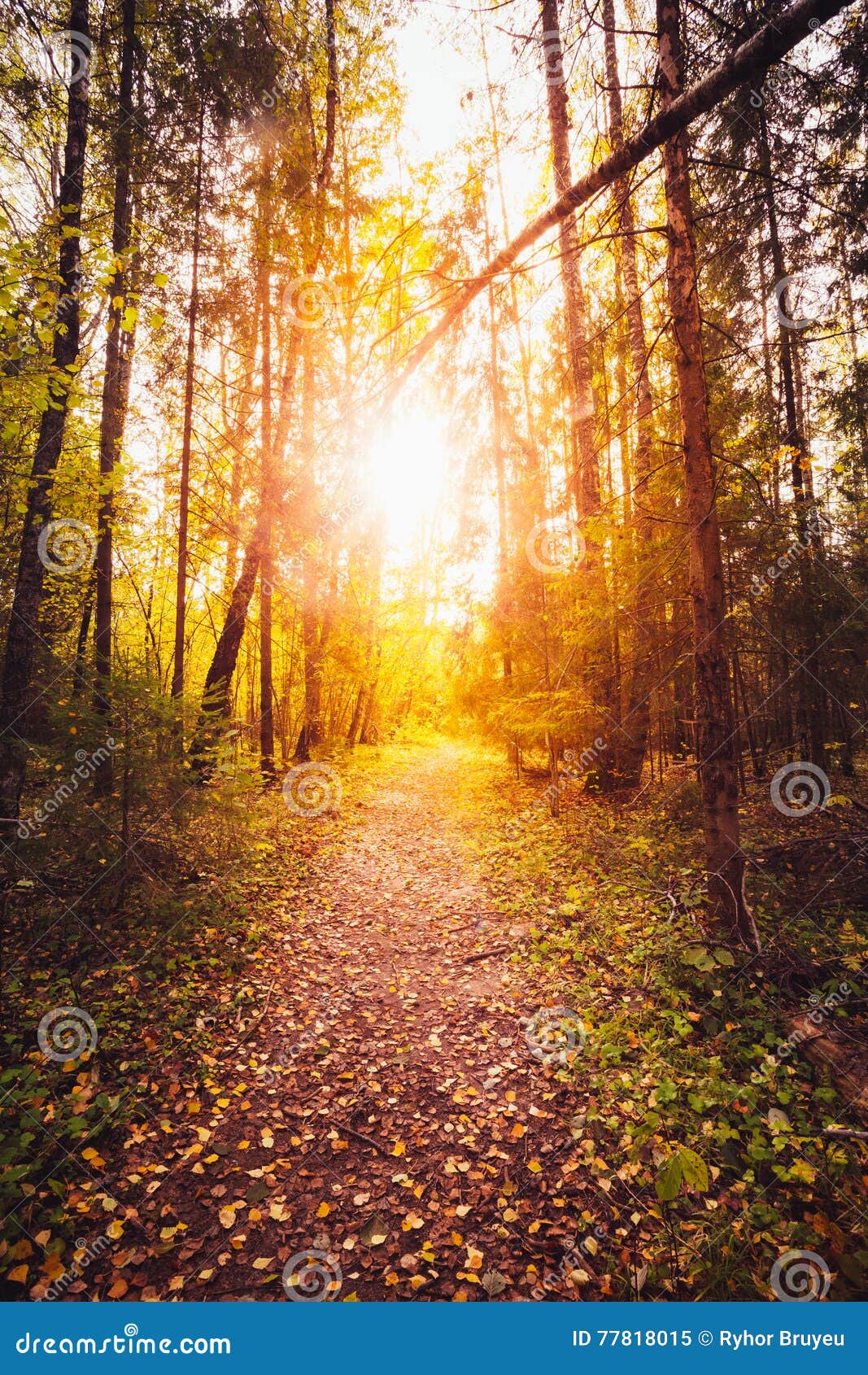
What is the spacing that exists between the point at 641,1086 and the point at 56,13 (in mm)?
13783

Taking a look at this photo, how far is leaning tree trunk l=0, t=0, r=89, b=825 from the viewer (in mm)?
5160

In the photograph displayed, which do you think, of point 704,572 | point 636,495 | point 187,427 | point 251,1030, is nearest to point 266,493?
point 187,427

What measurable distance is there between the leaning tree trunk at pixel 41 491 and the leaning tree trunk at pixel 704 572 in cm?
572

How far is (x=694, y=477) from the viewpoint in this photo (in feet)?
14.7

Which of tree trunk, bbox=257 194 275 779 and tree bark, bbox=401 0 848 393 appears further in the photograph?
tree trunk, bbox=257 194 275 779

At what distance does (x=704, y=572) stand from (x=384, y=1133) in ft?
16.5

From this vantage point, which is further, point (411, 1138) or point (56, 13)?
point (56, 13)

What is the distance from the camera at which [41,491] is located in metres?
5.50

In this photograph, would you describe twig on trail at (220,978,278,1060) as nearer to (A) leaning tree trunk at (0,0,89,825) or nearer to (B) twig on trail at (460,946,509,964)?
(B) twig on trail at (460,946,509,964)

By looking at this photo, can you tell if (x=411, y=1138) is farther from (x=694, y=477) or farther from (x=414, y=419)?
(x=414, y=419)

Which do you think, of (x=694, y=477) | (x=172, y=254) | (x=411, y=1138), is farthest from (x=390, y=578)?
(x=411, y=1138)

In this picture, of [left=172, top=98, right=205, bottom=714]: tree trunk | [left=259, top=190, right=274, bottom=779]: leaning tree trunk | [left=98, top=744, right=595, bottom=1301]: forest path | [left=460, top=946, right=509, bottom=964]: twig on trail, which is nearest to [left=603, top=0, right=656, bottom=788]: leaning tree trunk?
[left=460, top=946, right=509, bottom=964]: twig on trail

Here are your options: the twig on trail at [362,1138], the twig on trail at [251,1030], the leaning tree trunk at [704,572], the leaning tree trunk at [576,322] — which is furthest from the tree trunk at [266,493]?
the leaning tree trunk at [704,572]

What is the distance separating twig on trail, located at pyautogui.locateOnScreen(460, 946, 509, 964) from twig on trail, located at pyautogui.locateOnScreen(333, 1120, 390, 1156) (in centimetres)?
215
